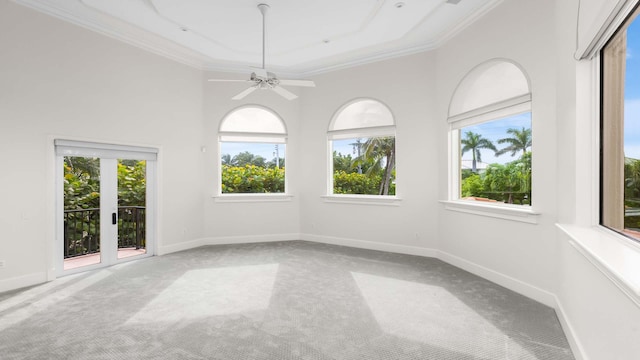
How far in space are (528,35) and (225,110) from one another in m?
4.99

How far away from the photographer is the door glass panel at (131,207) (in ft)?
16.7

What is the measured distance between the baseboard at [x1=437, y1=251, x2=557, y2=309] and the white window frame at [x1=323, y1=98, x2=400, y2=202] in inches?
53.2

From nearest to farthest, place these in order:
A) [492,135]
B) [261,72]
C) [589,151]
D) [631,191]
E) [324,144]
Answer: [631,191] < [589,151] < [261,72] < [492,135] < [324,144]

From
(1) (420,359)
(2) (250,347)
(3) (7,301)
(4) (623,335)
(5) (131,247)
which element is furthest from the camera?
(5) (131,247)

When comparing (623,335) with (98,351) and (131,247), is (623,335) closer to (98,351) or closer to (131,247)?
(98,351)

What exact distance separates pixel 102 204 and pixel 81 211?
269 mm

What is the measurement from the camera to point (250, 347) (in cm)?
253

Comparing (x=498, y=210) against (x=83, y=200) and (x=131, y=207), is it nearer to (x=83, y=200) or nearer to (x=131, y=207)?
(x=131, y=207)

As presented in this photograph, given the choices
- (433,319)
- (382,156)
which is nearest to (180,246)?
(382,156)

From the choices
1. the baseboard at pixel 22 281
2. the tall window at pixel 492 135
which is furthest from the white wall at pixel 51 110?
the tall window at pixel 492 135

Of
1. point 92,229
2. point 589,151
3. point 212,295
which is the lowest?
point 212,295

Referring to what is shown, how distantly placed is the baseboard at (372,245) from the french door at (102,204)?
9.92 feet

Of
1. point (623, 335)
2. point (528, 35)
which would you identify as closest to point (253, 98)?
point (528, 35)

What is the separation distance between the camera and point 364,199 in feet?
19.5
